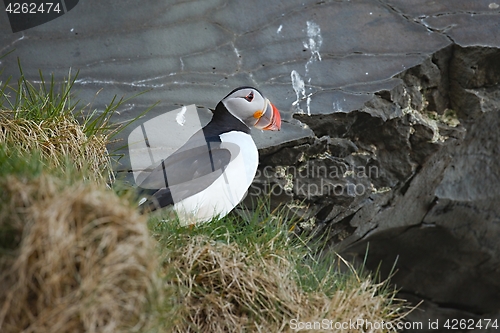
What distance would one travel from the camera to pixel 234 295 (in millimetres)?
2754

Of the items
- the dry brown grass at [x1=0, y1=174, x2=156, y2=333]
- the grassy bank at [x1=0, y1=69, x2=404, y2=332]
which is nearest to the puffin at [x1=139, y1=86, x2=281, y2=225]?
the grassy bank at [x1=0, y1=69, x2=404, y2=332]

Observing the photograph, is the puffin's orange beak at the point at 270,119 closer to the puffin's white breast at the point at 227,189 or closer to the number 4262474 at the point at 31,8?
the puffin's white breast at the point at 227,189

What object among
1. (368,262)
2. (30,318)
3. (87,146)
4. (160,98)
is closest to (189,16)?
(160,98)

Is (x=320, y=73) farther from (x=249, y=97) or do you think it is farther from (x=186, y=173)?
(x=186, y=173)

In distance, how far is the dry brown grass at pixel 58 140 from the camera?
312 centimetres

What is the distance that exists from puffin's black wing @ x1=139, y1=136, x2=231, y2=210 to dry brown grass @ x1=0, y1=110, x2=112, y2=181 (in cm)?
27

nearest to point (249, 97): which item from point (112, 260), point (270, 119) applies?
point (270, 119)

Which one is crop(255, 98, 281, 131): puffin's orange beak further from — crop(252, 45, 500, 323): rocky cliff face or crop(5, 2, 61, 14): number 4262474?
crop(5, 2, 61, 14): number 4262474

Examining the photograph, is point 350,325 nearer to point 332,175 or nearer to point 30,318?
point 332,175

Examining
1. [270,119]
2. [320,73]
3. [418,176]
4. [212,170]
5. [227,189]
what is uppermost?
[320,73]

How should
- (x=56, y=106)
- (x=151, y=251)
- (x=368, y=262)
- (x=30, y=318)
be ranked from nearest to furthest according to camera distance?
(x=30, y=318), (x=151, y=251), (x=56, y=106), (x=368, y=262)

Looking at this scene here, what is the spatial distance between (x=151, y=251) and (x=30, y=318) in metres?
0.40

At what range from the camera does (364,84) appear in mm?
3934

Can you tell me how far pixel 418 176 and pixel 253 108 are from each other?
1.35m
